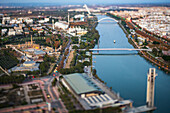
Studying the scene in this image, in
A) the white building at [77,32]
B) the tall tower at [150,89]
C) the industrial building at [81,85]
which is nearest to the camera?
the tall tower at [150,89]

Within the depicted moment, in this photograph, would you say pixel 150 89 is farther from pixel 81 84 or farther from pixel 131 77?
pixel 131 77

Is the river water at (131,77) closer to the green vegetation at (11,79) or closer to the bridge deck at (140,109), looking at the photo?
the bridge deck at (140,109)

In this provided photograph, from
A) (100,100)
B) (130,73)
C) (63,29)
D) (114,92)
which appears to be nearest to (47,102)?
(100,100)

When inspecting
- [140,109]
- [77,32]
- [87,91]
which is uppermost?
[77,32]

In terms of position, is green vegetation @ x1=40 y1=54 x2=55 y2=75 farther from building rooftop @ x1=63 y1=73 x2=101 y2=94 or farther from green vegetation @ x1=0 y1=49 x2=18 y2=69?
building rooftop @ x1=63 y1=73 x2=101 y2=94

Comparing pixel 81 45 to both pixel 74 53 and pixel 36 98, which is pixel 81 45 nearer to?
pixel 74 53

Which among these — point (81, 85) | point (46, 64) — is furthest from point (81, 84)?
point (46, 64)

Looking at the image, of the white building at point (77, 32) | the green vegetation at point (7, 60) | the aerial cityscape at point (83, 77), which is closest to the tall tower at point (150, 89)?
the aerial cityscape at point (83, 77)

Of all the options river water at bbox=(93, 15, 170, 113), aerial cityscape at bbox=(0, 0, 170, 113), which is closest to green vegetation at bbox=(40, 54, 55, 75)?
aerial cityscape at bbox=(0, 0, 170, 113)
